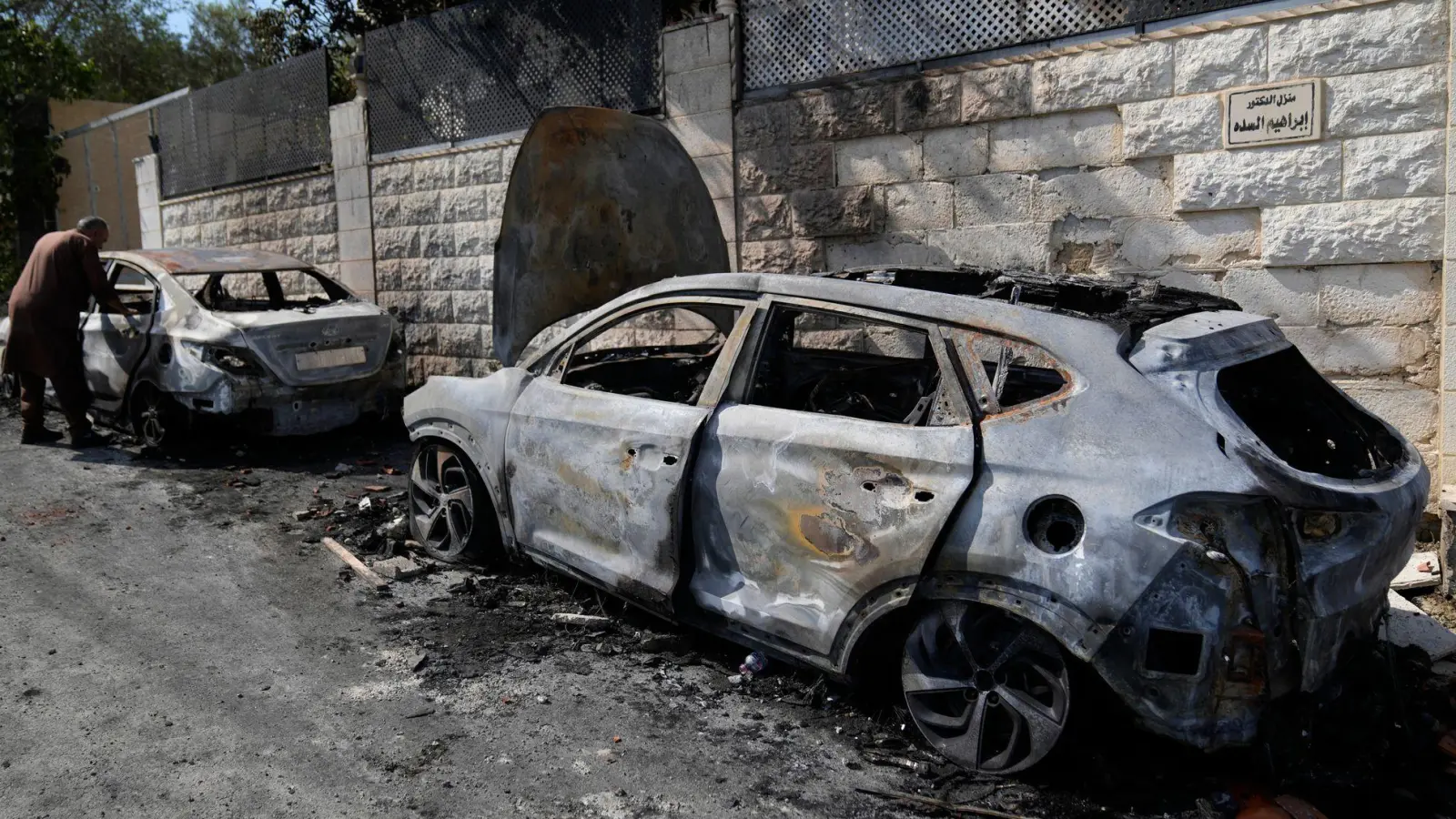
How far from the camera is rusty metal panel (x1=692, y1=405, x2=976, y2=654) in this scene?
131 inches

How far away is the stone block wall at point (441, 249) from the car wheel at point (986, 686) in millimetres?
7470

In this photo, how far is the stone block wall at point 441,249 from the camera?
1010 cm

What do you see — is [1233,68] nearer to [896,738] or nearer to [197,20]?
[896,738]

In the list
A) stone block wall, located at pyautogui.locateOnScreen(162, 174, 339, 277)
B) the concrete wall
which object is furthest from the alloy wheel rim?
the concrete wall

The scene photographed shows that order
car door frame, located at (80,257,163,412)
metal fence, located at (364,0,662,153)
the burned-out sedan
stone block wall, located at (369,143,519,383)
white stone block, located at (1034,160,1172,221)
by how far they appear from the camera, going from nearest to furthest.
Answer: white stone block, located at (1034,160,1172,221), the burned-out sedan, car door frame, located at (80,257,163,412), metal fence, located at (364,0,662,153), stone block wall, located at (369,143,519,383)

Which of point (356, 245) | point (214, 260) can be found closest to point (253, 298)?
point (214, 260)

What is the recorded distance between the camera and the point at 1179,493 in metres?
2.89

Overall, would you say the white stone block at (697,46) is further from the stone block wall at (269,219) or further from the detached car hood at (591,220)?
the stone block wall at (269,219)

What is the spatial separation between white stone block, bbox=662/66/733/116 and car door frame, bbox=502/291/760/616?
13.3ft

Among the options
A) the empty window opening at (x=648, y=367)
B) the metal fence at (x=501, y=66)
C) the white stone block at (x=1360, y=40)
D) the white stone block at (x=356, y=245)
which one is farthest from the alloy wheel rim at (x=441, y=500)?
the white stone block at (x=356, y=245)

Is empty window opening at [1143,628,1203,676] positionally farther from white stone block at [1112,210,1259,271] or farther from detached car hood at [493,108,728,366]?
detached car hood at [493,108,728,366]

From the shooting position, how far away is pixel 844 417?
3633 millimetres

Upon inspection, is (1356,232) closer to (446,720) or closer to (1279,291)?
(1279,291)

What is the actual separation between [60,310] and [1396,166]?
31.5ft
